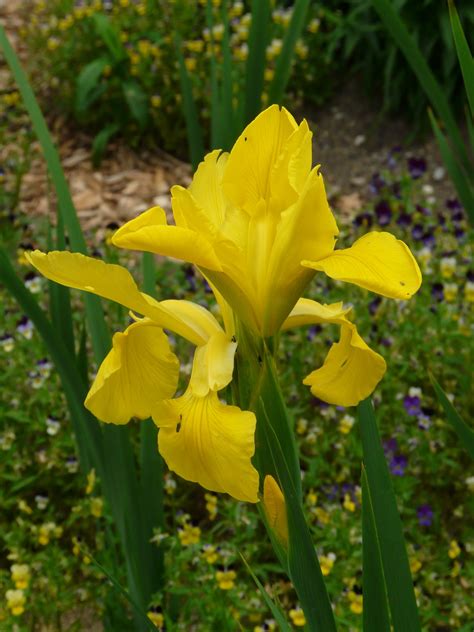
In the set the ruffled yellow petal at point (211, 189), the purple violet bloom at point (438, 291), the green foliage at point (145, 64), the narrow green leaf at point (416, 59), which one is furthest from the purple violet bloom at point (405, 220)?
the ruffled yellow petal at point (211, 189)

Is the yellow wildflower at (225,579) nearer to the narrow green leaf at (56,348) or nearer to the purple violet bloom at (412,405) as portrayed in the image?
the narrow green leaf at (56,348)

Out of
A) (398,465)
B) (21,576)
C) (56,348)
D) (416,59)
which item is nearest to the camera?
(56,348)

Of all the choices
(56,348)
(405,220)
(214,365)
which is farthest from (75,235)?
(405,220)

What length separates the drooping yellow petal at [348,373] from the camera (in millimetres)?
1040

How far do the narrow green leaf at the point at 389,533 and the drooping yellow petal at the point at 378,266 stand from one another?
0.21 meters

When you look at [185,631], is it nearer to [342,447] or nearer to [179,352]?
[342,447]

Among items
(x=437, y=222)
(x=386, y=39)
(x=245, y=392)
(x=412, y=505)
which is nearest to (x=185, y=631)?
(x=412, y=505)

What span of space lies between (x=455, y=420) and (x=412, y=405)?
1.01 m

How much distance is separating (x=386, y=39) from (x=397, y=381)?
212 cm

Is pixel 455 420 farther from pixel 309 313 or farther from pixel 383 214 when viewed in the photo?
pixel 383 214

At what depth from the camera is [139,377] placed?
1087 mm

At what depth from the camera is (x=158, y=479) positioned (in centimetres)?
167

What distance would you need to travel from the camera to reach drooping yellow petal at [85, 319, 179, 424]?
1070 mm

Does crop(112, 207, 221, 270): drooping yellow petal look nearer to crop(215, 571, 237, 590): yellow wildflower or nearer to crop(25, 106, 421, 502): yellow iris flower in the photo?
crop(25, 106, 421, 502): yellow iris flower
